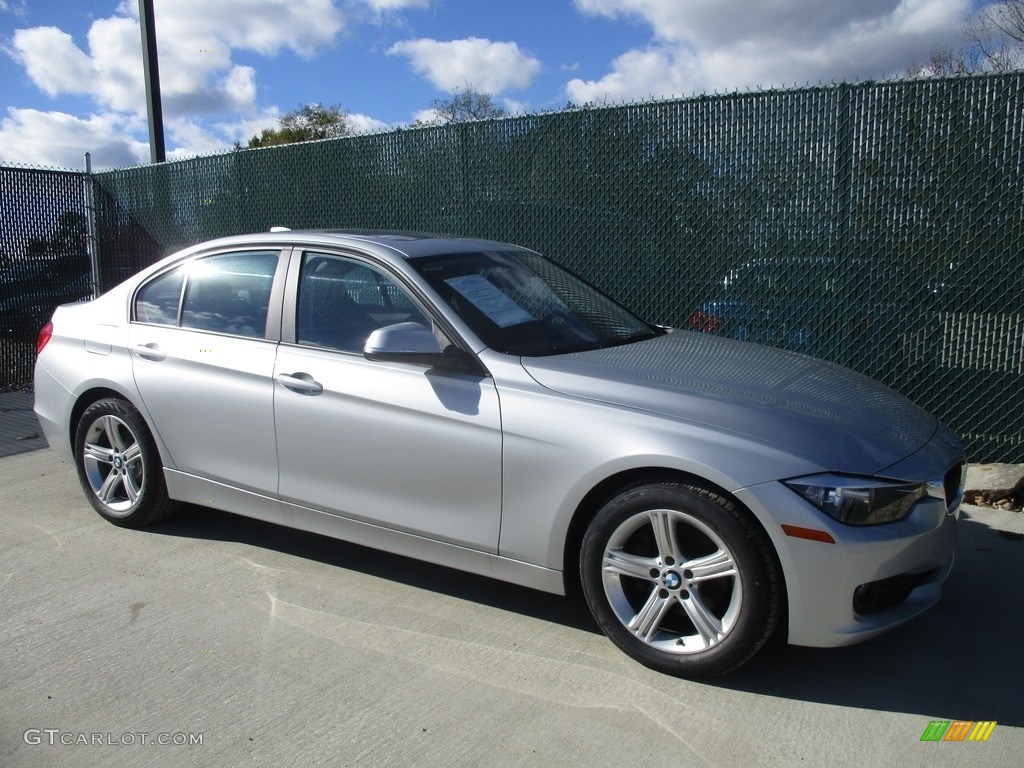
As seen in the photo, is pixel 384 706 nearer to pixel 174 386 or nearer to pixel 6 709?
pixel 6 709

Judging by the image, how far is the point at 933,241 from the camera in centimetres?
605

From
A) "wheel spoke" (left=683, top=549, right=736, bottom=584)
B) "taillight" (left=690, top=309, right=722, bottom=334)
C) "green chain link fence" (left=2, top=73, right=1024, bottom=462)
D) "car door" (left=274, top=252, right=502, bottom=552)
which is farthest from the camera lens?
"taillight" (left=690, top=309, right=722, bottom=334)

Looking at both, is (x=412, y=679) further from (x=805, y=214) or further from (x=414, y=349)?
(x=805, y=214)

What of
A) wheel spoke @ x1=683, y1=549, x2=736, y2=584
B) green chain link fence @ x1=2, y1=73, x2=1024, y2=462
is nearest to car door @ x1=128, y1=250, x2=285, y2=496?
wheel spoke @ x1=683, y1=549, x2=736, y2=584

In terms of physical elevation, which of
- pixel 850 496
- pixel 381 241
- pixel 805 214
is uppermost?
pixel 805 214

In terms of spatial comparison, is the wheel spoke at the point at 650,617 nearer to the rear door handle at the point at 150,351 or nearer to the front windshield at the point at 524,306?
the front windshield at the point at 524,306

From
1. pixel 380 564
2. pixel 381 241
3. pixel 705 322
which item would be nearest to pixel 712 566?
pixel 380 564

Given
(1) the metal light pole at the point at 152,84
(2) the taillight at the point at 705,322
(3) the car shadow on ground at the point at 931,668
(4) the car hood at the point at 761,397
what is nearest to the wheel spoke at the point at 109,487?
(4) the car hood at the point at 761,397

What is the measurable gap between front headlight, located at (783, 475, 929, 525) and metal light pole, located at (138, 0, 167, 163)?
31.4ft

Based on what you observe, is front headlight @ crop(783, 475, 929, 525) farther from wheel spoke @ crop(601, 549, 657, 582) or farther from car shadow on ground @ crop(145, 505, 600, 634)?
car shadow on ground @ crop(145, 505, 600, 634)

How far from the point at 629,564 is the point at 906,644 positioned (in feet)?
4.21

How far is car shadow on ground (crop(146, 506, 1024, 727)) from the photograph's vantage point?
3.36 metres

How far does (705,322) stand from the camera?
691 cm

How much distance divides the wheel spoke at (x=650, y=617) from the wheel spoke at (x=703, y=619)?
86 mm
